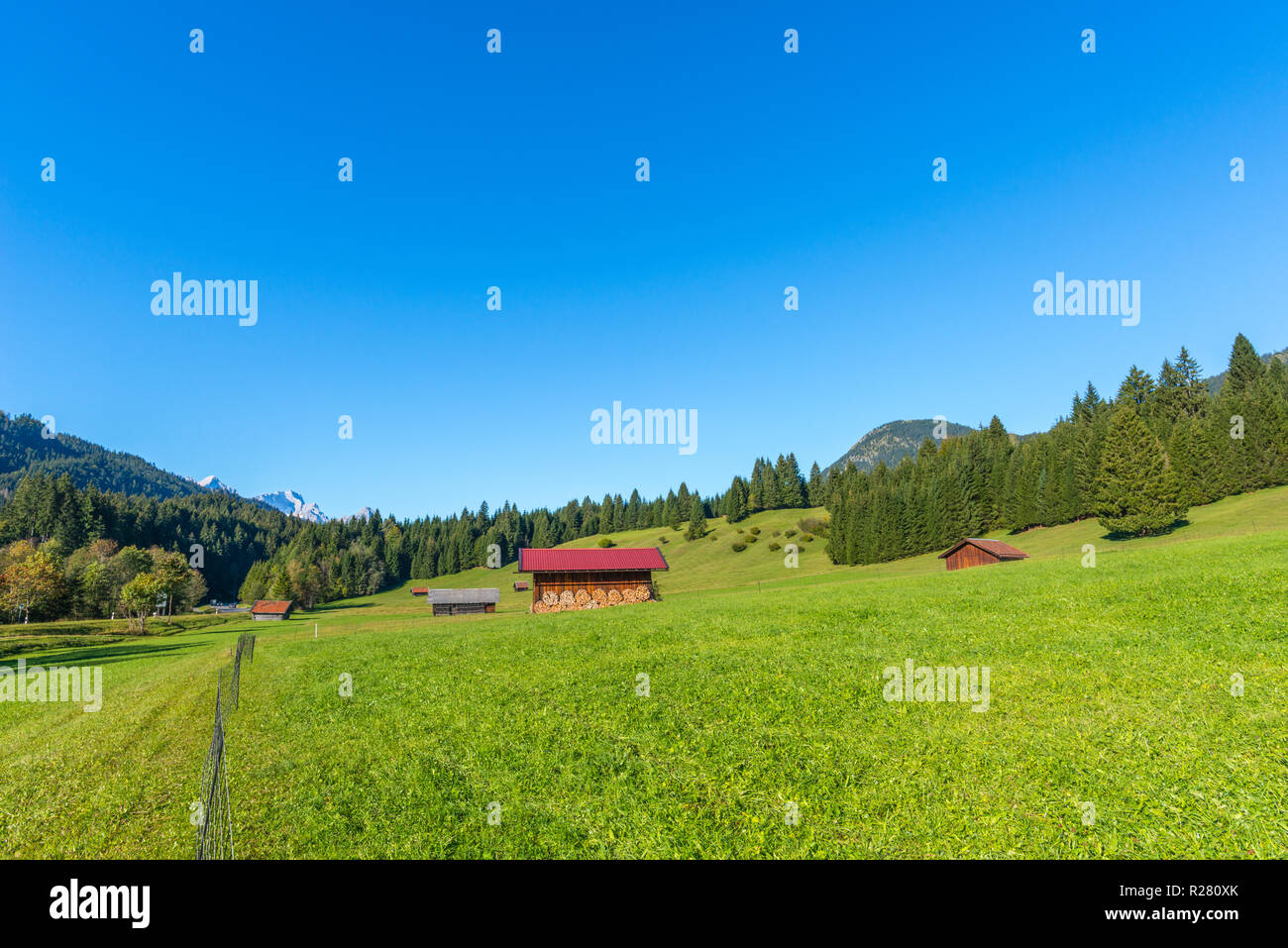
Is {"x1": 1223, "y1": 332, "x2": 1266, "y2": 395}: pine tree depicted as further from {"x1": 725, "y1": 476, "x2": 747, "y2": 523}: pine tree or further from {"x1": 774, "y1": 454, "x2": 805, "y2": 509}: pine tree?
{"x1": 725, "y1": 476, "x2": 747, "y2": 523}: pine tree

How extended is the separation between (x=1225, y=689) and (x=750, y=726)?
1015cm

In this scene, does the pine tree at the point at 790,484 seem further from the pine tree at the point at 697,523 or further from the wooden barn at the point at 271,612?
the wooden barn at the point at 271,612

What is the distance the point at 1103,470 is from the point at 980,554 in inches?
1115

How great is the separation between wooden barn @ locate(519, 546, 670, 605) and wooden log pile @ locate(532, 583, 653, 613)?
0.30 metres

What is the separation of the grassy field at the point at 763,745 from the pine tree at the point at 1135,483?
59768mm

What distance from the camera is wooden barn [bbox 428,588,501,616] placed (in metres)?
77.0

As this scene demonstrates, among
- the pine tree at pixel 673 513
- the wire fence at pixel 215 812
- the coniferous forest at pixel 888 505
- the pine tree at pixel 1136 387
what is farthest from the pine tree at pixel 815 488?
the wire fence at pixel 215 812

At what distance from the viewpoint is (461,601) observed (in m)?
77.1

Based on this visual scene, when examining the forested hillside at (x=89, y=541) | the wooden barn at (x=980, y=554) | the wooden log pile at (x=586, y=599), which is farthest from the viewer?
the forested hillside at (x=89, y=541)

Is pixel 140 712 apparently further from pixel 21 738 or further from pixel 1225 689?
pixel 1225 689

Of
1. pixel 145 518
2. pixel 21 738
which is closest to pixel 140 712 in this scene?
pixel 21 738

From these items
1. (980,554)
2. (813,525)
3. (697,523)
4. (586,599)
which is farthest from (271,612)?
(980,554)

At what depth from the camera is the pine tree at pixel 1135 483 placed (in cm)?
7019

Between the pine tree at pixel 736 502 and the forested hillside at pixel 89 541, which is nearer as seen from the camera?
the forested hillside at pixel 89 541
